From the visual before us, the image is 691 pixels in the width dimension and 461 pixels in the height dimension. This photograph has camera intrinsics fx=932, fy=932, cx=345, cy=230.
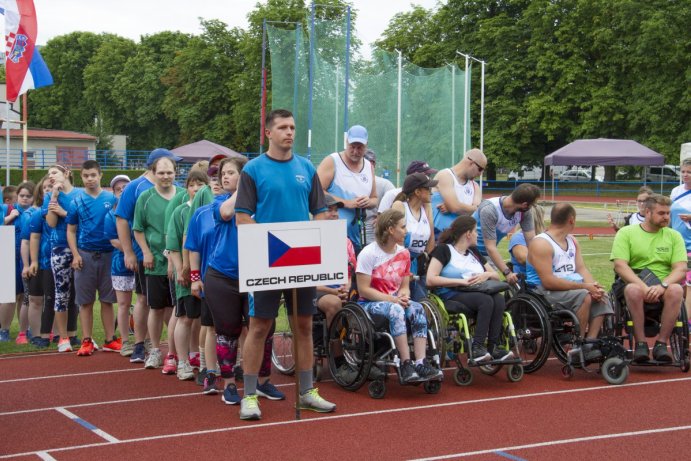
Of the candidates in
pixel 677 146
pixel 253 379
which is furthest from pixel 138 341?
pixel 677 146

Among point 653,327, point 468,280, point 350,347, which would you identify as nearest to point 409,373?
point 350,347

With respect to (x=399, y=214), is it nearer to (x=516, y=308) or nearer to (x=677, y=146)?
(x=516, y=308)

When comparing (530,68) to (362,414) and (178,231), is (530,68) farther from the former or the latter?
(362,414)

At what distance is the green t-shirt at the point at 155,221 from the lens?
7809 mm

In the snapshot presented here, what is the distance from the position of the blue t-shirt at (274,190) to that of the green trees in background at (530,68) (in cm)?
3816

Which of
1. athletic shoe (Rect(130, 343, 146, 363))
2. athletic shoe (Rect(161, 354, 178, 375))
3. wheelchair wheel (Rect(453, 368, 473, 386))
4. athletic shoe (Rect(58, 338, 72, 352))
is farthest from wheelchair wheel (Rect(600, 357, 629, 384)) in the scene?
athletic shoe (Rect(58, 338, 72, 352))

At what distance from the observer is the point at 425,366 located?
263 inches

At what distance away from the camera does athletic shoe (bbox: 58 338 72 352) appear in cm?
899

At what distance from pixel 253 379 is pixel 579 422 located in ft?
6.93

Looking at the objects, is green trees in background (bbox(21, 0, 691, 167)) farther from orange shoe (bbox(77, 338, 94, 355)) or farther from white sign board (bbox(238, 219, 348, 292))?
white sign board (bbox(238, 219, 348, 292))

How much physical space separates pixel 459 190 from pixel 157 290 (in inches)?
110

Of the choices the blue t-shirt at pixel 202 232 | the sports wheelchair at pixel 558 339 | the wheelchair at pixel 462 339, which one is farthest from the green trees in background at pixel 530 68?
the blue t-shirt at pixel 202 232

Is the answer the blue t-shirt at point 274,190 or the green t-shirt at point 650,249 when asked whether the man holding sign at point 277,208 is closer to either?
the blue t-shirt at point 274,190

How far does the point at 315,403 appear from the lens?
613cm
